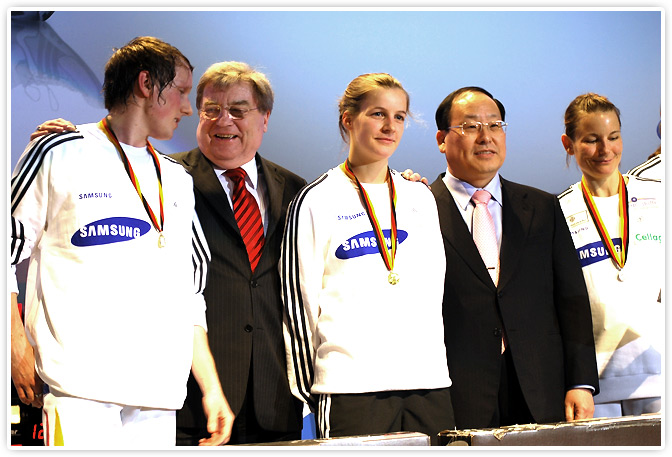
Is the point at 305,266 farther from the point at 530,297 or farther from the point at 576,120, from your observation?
the point at 576,120

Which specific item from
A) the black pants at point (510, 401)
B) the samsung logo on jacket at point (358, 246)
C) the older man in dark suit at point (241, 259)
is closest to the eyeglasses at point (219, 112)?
the older man in dark suit at point (241, 259)

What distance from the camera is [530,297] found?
10.7 feet

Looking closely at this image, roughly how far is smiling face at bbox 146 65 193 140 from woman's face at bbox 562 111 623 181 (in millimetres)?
1718

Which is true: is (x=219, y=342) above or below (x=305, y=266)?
below

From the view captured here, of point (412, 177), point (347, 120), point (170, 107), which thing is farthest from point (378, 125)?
point (170, 107)

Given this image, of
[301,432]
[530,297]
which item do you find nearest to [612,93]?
[530,297]

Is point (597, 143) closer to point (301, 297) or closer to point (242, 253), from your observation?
point (301, 297)

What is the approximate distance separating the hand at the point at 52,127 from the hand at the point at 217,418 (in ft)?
3.63

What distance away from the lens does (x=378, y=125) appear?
319 cm

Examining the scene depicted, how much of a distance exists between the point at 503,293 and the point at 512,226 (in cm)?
30

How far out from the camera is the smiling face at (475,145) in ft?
11.1

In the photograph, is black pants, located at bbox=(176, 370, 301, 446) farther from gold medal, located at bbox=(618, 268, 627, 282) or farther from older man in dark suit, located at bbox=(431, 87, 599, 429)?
gold medal, located at bbox=(618, 268, 627, 282)

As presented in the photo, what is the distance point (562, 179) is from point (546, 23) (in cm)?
71

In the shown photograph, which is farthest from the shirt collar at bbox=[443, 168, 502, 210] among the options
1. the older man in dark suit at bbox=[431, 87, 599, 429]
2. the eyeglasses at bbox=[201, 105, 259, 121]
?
the eyeglasses at bbox=[201, 105, 259, 121]
